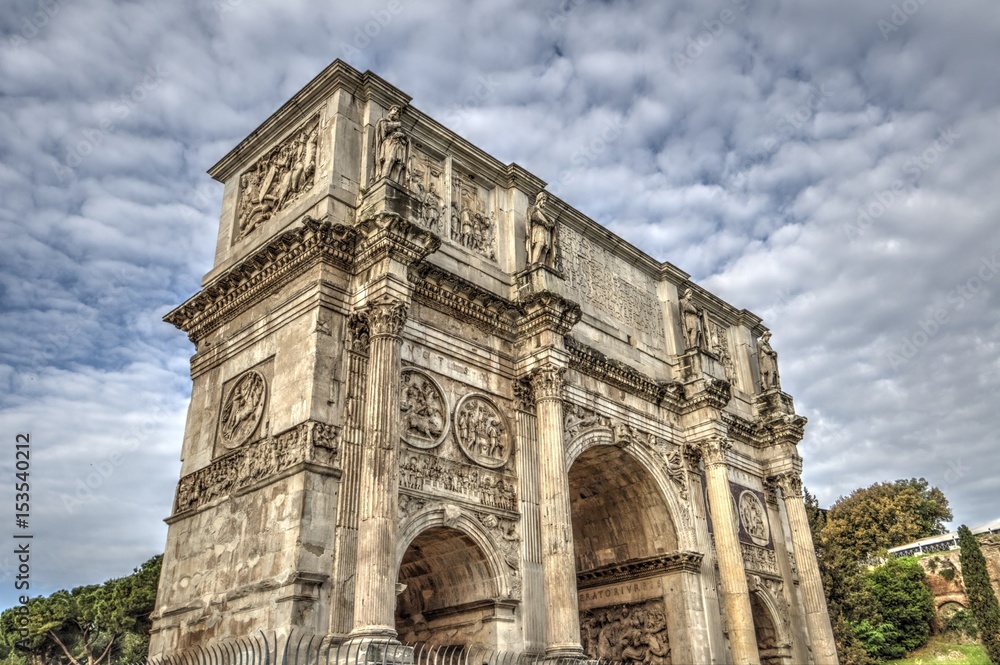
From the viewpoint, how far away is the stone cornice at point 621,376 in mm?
15945

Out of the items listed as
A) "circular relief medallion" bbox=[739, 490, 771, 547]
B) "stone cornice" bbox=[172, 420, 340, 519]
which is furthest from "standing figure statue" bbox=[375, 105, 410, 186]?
"circular relief medallion" bbox=[739, 490, 771, 547]

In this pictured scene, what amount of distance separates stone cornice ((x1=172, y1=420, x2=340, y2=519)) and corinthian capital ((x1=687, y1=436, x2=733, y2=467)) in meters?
9.72

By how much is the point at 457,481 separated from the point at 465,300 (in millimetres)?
3308

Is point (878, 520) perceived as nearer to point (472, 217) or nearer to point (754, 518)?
point (754, 518)

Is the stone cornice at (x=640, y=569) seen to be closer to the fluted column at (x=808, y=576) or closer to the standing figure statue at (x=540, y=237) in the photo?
the fluted column at (x=808, y=576)

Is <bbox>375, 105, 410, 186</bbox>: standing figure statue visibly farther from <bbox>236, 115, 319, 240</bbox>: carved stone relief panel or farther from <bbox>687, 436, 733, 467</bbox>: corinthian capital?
<bbox>687, 436, 733, 467</bbox>: corinthian capital

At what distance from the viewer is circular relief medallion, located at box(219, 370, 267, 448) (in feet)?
40.9

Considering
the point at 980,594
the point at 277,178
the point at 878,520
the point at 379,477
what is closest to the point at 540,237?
the point at 277,178

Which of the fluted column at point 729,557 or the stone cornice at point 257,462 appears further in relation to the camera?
the fluted column at point 729,557

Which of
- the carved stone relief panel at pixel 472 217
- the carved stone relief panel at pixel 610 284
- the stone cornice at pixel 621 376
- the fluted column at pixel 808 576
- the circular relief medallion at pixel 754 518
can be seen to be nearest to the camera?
the carved stone relief panel at pixel 472 217

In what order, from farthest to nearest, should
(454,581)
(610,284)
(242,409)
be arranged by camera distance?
(610,284) → (454,581) → (242,409)

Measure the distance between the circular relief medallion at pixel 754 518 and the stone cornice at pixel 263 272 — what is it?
1258 centimetres

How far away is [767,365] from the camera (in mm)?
22484

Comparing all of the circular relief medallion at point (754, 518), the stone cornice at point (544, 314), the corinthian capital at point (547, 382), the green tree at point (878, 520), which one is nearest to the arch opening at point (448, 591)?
the corinthian capital at point (547, 382)
